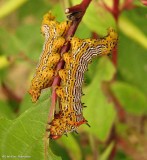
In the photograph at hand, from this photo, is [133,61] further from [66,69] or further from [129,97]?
[66,69]

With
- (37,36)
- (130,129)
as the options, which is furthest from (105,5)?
(37,36)

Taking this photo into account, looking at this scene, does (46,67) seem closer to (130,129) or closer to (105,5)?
(105,5)

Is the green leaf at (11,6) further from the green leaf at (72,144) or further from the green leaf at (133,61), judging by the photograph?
the green leaf at (72,144)

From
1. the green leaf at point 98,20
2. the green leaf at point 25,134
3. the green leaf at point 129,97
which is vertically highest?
the green leaf at point 98,20

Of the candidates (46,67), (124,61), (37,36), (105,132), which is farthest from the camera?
(37,36)

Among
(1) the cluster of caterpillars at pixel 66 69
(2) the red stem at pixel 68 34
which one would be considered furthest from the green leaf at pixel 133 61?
(2) the red stem at pixel 68 34
